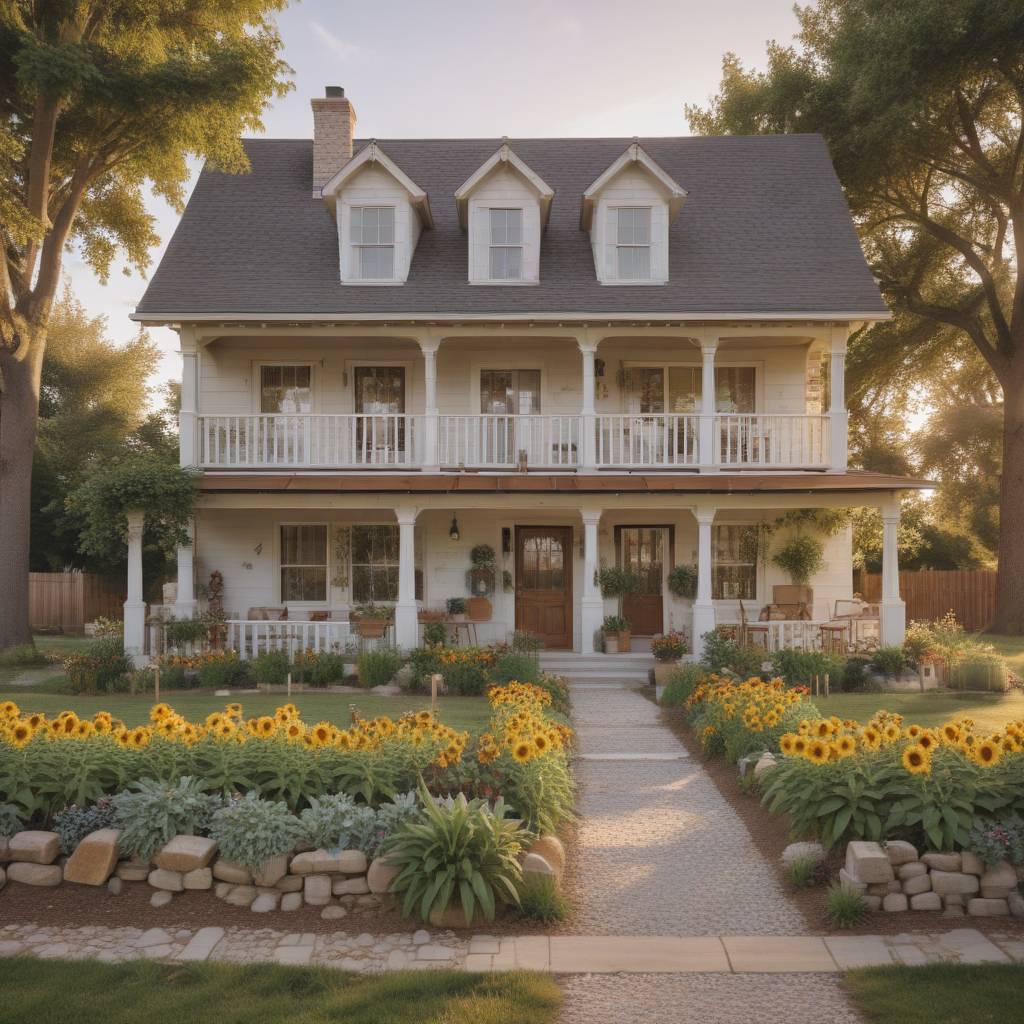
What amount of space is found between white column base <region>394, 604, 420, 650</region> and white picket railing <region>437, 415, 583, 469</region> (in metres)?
2.89

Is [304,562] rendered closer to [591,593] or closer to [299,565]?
[299,565]

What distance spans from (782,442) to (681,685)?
6.18 metres

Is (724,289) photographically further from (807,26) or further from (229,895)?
(229,895)

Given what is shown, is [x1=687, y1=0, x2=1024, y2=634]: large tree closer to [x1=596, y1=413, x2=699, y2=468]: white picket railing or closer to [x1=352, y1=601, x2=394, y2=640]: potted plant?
[x1=596, y1=413, x2=699, y2=468]: white picket railing

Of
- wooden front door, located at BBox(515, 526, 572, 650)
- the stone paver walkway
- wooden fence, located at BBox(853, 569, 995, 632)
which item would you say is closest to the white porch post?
wooden front door, located at BBox(515, 526, 572, 650)

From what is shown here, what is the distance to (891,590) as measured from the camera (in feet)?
50.8

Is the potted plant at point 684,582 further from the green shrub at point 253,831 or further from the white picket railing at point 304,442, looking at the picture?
the green shrub at point 253,831

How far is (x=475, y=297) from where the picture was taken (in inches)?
658

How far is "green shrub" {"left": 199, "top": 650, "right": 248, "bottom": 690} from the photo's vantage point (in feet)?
45.5


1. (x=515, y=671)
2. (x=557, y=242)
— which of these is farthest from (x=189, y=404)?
(x=515, y=671)

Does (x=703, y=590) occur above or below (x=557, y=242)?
below

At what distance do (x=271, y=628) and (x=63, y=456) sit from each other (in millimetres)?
19167

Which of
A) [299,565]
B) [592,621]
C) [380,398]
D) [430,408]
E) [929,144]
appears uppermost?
[929,144]

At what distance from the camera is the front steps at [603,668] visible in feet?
48.6
